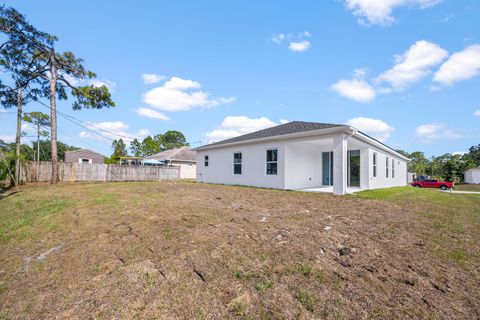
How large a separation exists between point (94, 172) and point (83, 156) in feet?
70.7

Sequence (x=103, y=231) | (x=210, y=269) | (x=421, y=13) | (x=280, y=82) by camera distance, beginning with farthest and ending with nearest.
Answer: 1. (x=280, y=82)
2. (x=421, y=13)
3. (x=103, y=231)
4. (x=210, y=269)

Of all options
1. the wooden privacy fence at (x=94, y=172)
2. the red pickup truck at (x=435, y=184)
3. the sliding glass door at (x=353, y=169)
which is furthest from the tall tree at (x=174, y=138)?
the sliding glass door at (x=353, y=169)

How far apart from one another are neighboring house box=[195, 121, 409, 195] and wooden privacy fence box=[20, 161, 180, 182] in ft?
21.7

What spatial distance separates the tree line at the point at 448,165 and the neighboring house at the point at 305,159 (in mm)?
24739

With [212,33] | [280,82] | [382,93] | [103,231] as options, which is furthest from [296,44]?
[103,231]

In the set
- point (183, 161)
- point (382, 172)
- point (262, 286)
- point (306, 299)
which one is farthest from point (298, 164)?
point (183, 161)

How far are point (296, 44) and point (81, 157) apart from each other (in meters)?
36.3

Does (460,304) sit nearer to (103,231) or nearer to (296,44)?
(103,231)

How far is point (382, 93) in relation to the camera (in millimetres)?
Result: 13734

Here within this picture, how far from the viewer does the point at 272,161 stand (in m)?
12.6

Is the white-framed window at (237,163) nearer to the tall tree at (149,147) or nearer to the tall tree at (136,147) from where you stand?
→ the tall tree at (149,147)

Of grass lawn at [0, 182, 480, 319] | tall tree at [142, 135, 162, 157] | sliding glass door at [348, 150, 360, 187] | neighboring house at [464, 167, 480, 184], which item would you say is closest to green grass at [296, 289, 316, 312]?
grass lawn at [0, 182, 480, 319]

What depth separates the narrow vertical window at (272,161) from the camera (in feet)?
40.8

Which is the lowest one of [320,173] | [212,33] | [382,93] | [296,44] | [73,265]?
[73,265]
